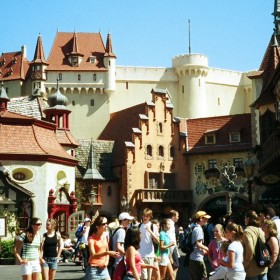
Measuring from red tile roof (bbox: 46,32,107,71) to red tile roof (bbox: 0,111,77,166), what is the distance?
34.6 m

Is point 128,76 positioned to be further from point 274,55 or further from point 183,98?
point 274,55

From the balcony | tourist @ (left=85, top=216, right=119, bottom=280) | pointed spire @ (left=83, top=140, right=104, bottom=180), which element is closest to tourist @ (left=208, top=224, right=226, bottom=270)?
tourist @ (left=85, top=216, right=119, bottom=280)

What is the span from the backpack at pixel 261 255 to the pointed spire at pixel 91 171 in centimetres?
4091

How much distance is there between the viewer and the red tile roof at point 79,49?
71562mm

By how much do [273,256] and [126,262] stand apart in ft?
8.79

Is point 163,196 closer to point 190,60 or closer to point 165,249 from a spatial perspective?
point 190,60

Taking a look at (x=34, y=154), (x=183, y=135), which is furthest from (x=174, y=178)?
(x=34, y=154)

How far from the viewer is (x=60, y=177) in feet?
127

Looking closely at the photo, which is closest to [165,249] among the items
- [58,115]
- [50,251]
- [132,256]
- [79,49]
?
[50,251]

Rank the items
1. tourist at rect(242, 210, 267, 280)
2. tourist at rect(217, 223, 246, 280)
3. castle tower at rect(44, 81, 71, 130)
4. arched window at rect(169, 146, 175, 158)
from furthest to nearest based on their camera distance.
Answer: arched window at rect(169, 146, 175, 158)
castle tower at rect(44, 81, 71, 130)
tourist at rect(242, 210, 267, 280)
tourist at rect(217, 223, 246, 280)

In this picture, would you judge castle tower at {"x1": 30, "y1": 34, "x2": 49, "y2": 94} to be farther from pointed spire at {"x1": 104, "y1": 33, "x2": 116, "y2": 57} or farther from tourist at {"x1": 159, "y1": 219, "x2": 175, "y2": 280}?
tourist at {"x1": 159, "y1": 219, "x2": 175, "y2": 280}

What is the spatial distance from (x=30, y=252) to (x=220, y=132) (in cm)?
4241

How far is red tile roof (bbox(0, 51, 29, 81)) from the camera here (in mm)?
75750

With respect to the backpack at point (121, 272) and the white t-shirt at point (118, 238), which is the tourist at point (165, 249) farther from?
the backpack at point (121, 272)
